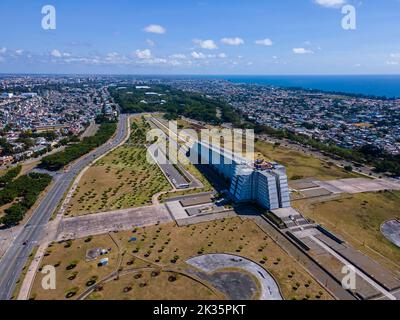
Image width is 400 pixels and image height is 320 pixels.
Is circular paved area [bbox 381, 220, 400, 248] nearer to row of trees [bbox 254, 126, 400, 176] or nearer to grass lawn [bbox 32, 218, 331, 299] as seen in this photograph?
grass lawn [bbox 32, 218, 331, 299]

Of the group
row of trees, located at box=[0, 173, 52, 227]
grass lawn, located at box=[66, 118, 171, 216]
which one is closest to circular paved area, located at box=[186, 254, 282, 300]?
grass lawn, located at box=[66, 118, 171, 216]

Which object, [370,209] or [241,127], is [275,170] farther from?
[241,127]

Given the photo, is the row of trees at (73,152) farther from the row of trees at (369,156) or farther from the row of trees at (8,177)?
the row of trees at (369,156)

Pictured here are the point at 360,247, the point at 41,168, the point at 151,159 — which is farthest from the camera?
the point at 151,159

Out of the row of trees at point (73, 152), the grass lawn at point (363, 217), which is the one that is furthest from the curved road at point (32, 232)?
the grass lawn at point (363, 217)

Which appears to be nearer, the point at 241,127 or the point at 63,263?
the point at 63,263

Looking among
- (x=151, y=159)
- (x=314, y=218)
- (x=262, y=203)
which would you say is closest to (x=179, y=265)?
(x=262, y=203)
